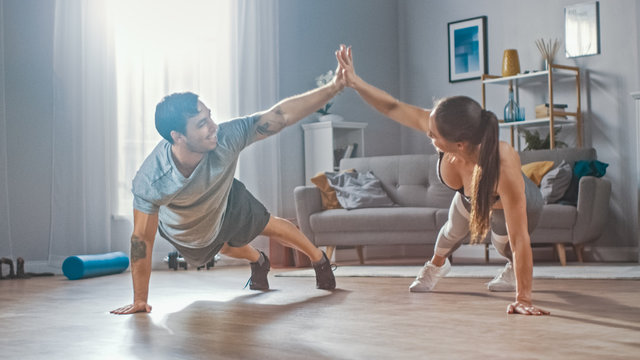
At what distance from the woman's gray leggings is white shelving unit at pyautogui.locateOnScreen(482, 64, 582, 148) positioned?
9.60ft

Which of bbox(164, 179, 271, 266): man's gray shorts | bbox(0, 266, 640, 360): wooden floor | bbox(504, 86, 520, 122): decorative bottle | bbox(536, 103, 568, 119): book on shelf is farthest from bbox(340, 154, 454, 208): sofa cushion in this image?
bbox(164, 179, 271, 266): man's gray shorts

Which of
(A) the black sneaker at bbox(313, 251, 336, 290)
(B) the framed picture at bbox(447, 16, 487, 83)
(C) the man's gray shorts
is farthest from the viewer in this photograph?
(B) the framed picture at bbox(447, 16, 487, 83)

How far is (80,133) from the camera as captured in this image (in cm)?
549

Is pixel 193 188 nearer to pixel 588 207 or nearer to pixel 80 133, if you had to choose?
pixel 80 133

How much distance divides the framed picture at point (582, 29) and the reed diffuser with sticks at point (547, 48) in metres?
0.09

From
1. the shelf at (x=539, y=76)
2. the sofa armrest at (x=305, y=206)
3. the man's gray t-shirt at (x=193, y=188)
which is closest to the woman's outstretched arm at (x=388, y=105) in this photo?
the man's gray t-shirt at (x=193, y=188)

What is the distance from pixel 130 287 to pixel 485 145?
2500mm

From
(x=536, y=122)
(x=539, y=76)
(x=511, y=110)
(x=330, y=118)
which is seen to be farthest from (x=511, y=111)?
(x=330, y=118)

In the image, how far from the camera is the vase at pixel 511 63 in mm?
6547

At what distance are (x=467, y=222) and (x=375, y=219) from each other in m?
2.26

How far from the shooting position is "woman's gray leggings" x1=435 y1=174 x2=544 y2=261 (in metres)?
3.17

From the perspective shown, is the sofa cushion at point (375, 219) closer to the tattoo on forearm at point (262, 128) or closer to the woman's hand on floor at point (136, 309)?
the tattoo on forearm at point (262, 128)

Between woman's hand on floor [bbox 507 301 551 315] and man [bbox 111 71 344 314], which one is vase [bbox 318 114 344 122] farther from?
woman's hand on floor [bbox 507 301 551 315]

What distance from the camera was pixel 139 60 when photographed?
→ 19.1ft
